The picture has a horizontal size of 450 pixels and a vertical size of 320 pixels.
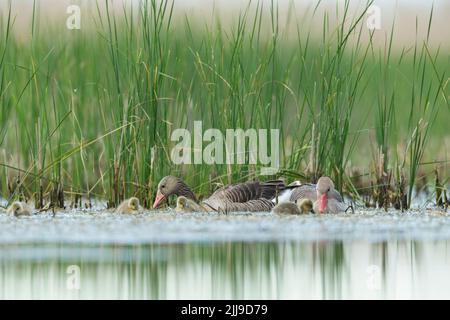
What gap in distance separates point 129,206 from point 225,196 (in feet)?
2.94

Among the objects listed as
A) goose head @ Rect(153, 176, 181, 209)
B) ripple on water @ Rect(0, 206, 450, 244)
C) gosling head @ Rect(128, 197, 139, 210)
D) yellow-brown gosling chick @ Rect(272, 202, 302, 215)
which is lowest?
ripple on water @ Rect(0, 206, 450, 244)

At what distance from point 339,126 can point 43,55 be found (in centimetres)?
312

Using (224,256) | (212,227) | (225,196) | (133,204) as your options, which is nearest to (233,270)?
(224,256)

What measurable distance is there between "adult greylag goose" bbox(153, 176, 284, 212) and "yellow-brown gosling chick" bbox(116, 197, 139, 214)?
0.39 m

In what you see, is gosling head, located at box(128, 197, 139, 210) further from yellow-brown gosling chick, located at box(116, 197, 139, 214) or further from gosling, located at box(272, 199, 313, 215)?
gosling, located at box(272, 199, 313, 215)

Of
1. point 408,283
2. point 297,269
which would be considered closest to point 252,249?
point 297,269

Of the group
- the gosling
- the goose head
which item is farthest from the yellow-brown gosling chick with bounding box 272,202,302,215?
the goose head

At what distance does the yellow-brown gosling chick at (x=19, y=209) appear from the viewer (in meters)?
9.75

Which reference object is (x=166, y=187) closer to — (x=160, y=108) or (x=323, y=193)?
(x=160, y=108)

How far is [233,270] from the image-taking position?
291 inches

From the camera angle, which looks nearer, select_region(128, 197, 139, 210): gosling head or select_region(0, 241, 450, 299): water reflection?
select_region(0, 241, 450, 299): water reflection

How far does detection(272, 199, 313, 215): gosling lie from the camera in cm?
1003

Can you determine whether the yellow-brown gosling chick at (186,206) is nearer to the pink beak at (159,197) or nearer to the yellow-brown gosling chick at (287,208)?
the pink beak at (159,197)

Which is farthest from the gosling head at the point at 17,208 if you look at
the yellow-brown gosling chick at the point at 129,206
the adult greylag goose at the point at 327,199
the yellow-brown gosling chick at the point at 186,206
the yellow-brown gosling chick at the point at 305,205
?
the adult greylag goose at the point at 327,199
